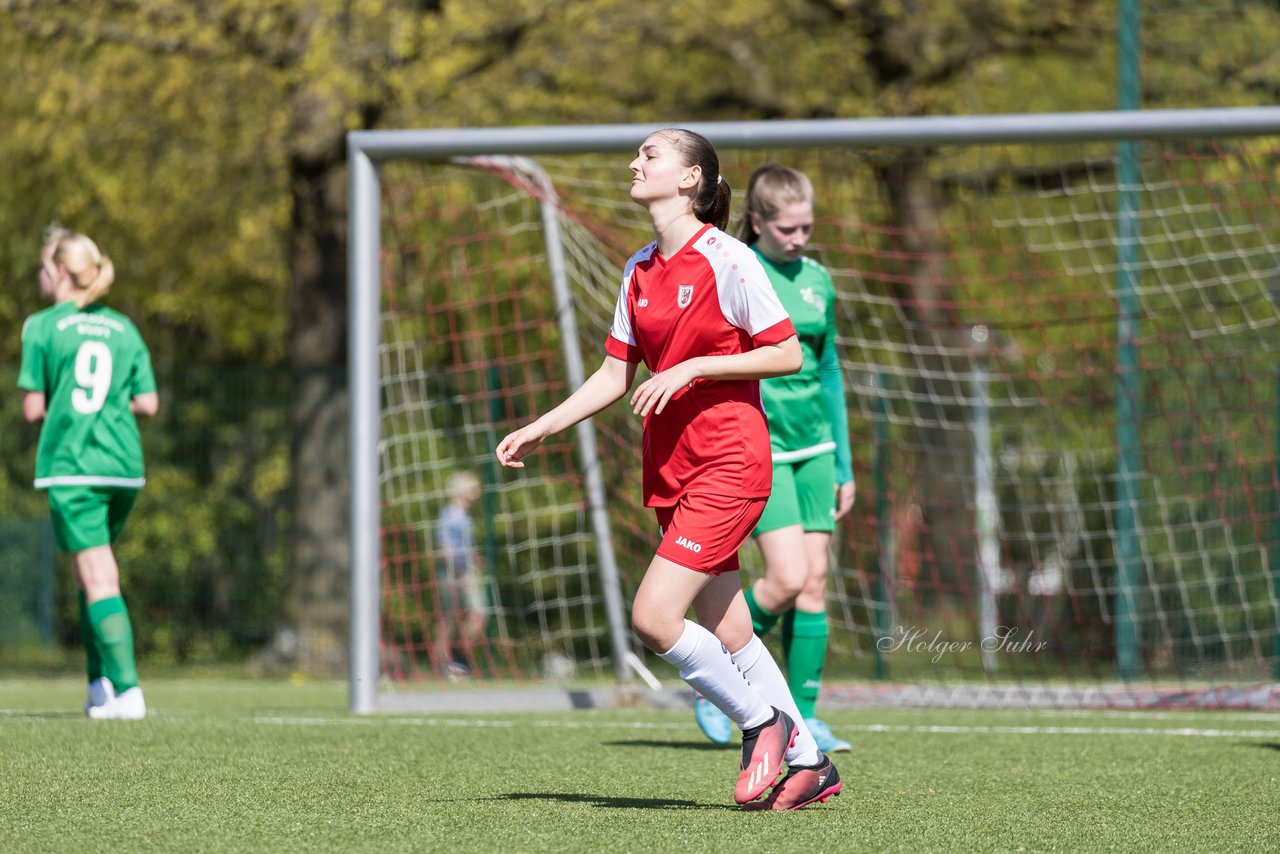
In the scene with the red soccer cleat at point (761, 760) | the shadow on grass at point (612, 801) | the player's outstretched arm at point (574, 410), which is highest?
the player's outstretched arm at point (574, 410)

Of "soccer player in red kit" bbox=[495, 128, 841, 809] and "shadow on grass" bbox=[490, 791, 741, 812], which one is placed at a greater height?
"soccer player in red kit" bbox=[495, 128, 841, 809]

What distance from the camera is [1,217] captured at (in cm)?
1762

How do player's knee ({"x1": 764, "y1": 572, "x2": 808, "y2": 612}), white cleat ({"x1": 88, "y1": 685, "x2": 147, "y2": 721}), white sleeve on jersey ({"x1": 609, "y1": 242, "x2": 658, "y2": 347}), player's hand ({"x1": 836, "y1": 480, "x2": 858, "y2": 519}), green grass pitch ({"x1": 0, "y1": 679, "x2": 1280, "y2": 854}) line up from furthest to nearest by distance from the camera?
white cleat ({"x1": 88, "y1": 685, "x2": 147, "y2": 721}), player's hand ({"x1": 836, "y1": 480, "x2": 858, "y2": 519}), player's knee ({"x1": 764, "y1": 572, "x2": 808, "y2": 612}), white sleeve on jersey ({"x1": 609, "y1": 242, "x2": 658, "y2": 347}), green grass pitch ({"x1": 0, "y1": 679, "x2": 1280, "y2": 854})

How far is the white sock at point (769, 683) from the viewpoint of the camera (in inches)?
180

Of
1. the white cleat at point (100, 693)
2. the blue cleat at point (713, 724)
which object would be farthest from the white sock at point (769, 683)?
the white cleat at point (100, 693)

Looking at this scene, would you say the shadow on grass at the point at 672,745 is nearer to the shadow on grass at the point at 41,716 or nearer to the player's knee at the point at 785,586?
the player's knee at the point at 785,586

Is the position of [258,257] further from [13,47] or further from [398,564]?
[398,564]

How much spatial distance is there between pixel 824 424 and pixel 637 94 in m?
10.4

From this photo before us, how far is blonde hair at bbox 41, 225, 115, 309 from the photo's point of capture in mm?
7203

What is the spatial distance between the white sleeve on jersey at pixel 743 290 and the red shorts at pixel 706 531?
0.46 metres

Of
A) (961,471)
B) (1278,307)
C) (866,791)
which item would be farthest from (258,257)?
(866,791)

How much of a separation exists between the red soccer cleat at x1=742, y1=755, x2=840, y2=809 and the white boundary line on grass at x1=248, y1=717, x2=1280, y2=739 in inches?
90.1

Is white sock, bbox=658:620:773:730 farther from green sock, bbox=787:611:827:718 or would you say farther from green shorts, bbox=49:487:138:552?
green shorts, bbox=49:487:138:552

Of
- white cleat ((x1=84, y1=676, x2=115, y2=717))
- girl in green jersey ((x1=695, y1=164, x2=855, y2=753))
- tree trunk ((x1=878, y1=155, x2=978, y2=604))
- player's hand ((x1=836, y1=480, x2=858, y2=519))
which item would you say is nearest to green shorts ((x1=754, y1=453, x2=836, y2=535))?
girl in green jersey ((x1=695, y1=164, x2=855, y2=753))
